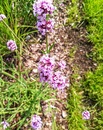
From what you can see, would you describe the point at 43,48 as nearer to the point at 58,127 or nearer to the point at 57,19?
the point at 57,19

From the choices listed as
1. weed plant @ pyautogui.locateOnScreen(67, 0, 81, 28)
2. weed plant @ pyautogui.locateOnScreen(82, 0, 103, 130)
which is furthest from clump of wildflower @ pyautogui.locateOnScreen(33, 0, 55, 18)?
weed plant @ pyautogui.locateOnScreen(67, 0, 81, 28)

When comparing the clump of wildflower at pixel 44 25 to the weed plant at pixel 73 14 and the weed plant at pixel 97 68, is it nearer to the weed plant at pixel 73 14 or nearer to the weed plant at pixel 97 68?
the weed plant at pixel 97 68

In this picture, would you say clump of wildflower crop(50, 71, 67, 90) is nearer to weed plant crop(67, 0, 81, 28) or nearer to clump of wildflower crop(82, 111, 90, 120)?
clump of wildflower crop(82, 111, 90, 120)

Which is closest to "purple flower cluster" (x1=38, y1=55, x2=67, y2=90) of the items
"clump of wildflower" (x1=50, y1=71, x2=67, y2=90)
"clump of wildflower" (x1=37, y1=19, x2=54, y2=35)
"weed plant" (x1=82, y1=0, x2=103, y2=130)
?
"clump of wildflower" (x1=50, y1=71, x2=67, y2=90)

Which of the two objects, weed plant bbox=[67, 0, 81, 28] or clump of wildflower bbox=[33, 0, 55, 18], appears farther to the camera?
weed plant bbox=[67, 0, 81, 28]

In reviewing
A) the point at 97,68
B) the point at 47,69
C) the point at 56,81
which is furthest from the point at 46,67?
the point at 97,68

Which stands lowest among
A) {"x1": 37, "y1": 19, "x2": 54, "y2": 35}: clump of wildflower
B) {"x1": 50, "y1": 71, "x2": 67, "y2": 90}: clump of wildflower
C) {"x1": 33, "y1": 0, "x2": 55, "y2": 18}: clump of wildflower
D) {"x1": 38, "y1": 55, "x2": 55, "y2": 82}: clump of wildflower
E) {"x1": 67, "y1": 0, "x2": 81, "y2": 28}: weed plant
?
{"x1": 50, "y1": 71, "x2": 67, "y2": 90}: clump of wildflower

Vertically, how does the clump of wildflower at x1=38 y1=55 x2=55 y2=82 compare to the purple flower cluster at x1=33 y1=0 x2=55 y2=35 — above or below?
below

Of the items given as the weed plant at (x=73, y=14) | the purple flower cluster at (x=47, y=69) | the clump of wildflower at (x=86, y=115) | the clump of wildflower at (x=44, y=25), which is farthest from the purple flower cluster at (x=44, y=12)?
the weed plant at (x=73, y=14)

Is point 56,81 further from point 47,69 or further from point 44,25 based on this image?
point 44,25

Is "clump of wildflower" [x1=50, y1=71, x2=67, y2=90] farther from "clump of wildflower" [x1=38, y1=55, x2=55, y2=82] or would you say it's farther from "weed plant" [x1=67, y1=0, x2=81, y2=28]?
"weed plant" [x1=67, y1=0, x2=81, y2=28]

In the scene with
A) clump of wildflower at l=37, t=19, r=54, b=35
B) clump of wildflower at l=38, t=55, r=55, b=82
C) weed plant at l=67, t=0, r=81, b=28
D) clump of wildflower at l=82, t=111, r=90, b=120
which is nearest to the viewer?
clump of wildflower at l=38, t=55, r=55, b=82

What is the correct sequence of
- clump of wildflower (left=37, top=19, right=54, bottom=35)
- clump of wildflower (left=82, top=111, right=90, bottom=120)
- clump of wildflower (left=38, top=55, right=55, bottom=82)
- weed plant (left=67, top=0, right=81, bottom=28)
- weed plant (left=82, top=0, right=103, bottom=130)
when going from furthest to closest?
weed plant (left=67, top=0, right=81, bottom=28) < weed plant (left=82, top=0, right=103, bottom=130) < clump of wildflower (left=82, top=111, right=90, bottom=120) < clump of wildflower (left=37, top=19, right=54, bottom=35) < clump of wildflower (left=38, top=55, right=55, bottom=82)
